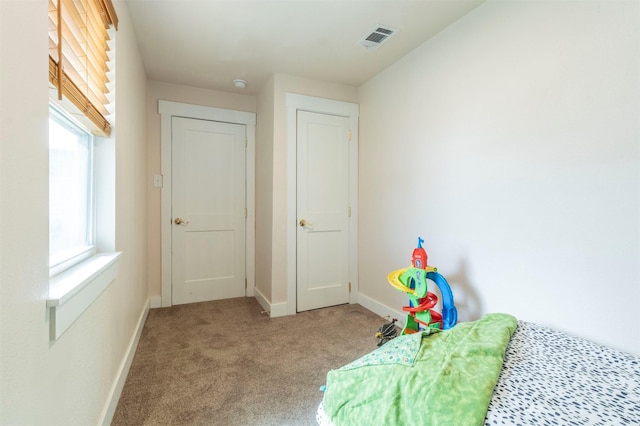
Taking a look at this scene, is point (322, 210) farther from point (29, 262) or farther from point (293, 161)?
point (29, 262)

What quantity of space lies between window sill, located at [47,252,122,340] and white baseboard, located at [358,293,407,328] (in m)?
2.21

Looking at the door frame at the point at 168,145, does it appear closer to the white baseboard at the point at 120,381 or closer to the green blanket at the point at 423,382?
the white baseboard at the point at 120,381

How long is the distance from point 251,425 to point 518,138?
214 cm

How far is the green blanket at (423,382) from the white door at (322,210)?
1.78 m

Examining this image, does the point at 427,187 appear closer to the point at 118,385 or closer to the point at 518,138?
the point at 518,138

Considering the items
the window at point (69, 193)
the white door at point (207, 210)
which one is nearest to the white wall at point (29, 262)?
the window at point (69, 193)

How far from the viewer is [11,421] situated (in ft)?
2.18

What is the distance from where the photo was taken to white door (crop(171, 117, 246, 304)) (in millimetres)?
3217

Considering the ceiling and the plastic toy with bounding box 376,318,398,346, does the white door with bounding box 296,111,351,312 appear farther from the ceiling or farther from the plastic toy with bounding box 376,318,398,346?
the plastic toy with bounding box 376,318,398,346

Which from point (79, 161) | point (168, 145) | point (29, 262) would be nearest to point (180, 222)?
point (168, 145)

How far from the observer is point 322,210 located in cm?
311

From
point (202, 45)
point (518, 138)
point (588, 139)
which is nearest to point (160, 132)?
point (202, 45)

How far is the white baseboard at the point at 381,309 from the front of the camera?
2625mm

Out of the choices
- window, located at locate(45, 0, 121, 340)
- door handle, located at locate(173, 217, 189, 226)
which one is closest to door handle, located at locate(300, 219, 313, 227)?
door handle, located at locate(173, 217, 189, 226)
